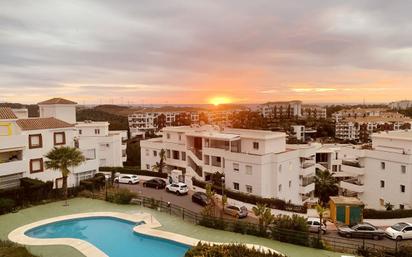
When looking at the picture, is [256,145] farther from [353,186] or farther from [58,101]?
[58,101]

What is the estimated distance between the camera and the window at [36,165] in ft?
110

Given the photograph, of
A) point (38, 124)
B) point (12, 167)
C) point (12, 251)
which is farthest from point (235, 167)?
point (12, 251)

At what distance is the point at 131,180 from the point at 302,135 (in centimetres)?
8418

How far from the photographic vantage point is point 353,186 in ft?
141

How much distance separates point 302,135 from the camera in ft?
381

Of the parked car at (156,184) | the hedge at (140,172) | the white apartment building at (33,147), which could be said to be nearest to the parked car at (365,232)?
the parked car at (156,184)

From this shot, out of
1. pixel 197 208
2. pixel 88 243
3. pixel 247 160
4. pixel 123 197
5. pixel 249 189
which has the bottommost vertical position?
pixel 197 208

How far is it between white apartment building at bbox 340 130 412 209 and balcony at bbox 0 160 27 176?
1386 inches

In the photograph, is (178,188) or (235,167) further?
(235,167)

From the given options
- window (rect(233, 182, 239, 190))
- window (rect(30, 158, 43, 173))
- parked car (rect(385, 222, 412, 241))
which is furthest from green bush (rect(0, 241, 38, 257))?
window (rect(233, 182, 239, 190))

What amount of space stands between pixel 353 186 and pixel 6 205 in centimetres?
3620

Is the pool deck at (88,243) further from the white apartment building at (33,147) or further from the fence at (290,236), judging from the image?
the white apartment building at (33,147)

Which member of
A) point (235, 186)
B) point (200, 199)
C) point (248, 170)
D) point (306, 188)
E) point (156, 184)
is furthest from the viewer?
point (306, 188)

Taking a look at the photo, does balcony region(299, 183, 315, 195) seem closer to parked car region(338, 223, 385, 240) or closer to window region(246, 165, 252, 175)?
window region(246, 165, 252, 175)
